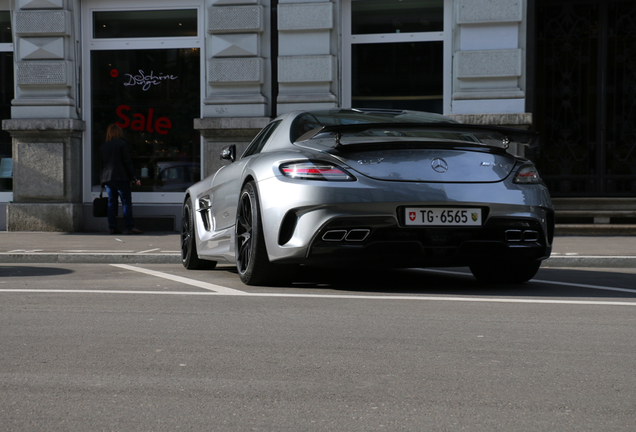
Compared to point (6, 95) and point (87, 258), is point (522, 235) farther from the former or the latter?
point (6, 95)

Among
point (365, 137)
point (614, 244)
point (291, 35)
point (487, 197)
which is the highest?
point (291, 35)

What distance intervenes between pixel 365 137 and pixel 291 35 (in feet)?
25.4

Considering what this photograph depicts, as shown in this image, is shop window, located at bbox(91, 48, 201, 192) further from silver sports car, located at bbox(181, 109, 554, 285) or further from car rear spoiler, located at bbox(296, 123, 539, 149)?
car rear spoiler, located at bbox(296, 123, 539, 149)

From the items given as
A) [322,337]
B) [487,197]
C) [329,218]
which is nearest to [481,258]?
[487,197]

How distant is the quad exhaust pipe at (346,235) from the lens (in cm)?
567

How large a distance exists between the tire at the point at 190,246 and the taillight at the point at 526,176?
324cm

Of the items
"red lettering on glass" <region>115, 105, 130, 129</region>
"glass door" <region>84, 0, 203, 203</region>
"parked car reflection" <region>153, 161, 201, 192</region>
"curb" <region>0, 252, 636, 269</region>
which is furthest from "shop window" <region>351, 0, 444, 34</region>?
"curb" <region>0, 252, 636, 269</region>

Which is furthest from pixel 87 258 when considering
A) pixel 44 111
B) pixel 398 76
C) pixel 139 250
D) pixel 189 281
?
pixel 398 76

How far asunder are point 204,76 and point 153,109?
1017 mm

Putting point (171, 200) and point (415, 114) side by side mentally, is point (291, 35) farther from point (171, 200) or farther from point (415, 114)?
point (415, 114)

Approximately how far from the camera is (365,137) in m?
5.98

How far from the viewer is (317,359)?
12.2 feet

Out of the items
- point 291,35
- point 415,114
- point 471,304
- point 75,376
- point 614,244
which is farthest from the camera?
point 291,35

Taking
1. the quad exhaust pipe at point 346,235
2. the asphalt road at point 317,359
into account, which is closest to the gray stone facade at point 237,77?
the asphalt road at point 317,359
